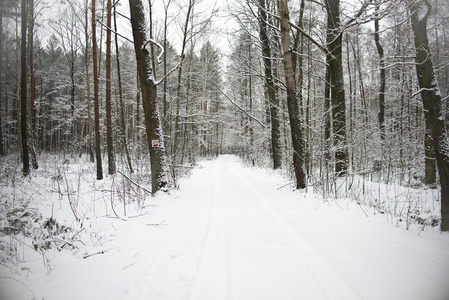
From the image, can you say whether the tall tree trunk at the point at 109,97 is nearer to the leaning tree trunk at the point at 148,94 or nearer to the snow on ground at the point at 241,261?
the leaning tree trunk at the point at 148,94

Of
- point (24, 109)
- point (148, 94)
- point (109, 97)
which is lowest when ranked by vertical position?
point (148, 94)

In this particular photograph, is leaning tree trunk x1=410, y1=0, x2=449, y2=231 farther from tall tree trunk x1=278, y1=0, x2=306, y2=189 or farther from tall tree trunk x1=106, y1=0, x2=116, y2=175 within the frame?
tall tree trunk x1=106, y1=0, x2=116, y2=175

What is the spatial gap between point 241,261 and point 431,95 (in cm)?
513

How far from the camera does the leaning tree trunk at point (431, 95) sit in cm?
396

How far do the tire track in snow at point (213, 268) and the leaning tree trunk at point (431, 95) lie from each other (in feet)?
14.6

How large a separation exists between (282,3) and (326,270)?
7.70 metres

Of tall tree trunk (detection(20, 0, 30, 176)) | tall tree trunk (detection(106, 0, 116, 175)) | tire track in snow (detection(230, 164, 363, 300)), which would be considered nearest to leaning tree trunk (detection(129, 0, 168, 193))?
tire track in snow (detection(230, 164, 363, 300))

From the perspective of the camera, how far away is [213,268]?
241 cm

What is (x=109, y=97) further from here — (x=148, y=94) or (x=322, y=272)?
(x=322, y=272)

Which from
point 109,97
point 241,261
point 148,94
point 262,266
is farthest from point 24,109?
point 262,266

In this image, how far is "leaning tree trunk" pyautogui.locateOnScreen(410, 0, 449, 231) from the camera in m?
3.96

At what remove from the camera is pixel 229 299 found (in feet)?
6.24

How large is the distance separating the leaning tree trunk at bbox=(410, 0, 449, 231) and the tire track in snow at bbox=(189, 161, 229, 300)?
444cm

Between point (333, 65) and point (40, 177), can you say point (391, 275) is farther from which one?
point (40, 177)
